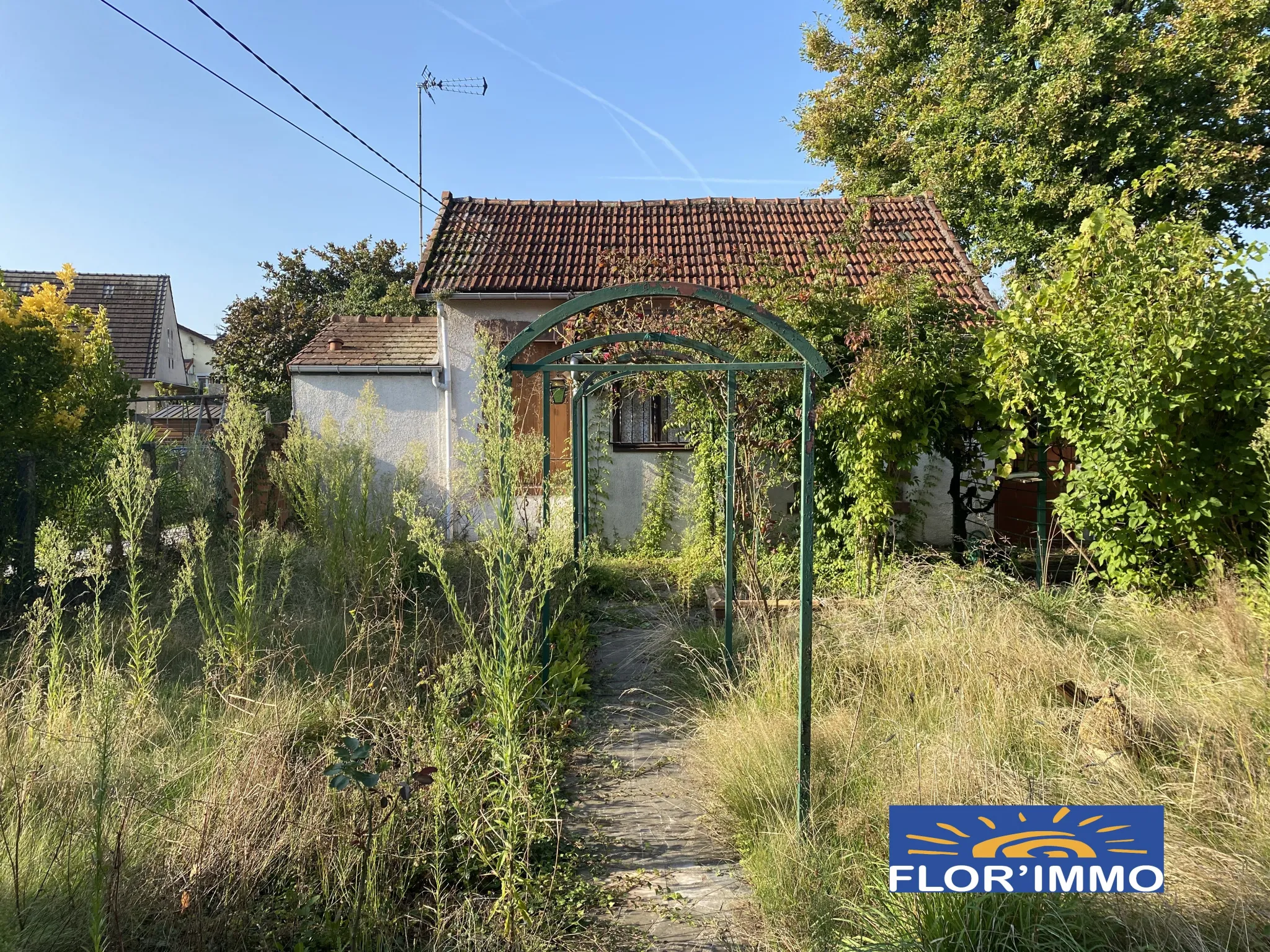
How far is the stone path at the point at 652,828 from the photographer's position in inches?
102

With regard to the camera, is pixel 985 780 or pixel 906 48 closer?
pixel 985 780

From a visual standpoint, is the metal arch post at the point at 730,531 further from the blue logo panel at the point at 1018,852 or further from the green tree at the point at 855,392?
the blue logo panel at the point at 1018,852

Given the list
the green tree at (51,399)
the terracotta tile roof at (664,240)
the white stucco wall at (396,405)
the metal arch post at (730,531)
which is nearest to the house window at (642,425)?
the terracotta tile roof at (664,240)

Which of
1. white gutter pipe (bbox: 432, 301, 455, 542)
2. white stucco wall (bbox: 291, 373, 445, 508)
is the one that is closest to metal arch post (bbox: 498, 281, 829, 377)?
white gutter pipe (bbox: 432, 301, 455, 542)

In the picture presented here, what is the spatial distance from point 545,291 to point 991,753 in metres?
7.95

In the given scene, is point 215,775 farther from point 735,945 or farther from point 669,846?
point 735,945

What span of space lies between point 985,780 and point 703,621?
3644mm

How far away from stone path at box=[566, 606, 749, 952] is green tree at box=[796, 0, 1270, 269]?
937cm

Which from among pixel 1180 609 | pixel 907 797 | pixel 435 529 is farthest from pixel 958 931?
pixel 1180 609

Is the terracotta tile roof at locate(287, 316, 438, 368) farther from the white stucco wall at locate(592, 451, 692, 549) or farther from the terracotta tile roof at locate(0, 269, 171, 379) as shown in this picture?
the terracotta tile roof at locate(0, 269, 171, 379)

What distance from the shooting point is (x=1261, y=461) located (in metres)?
4.71

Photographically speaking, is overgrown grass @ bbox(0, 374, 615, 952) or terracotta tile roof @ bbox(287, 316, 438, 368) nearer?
overgrown grass @ bbox(0, 374, 615, 952)

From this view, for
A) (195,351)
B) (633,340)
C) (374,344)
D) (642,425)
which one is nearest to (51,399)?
(633,340)

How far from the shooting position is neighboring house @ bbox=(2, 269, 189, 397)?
20.7m
